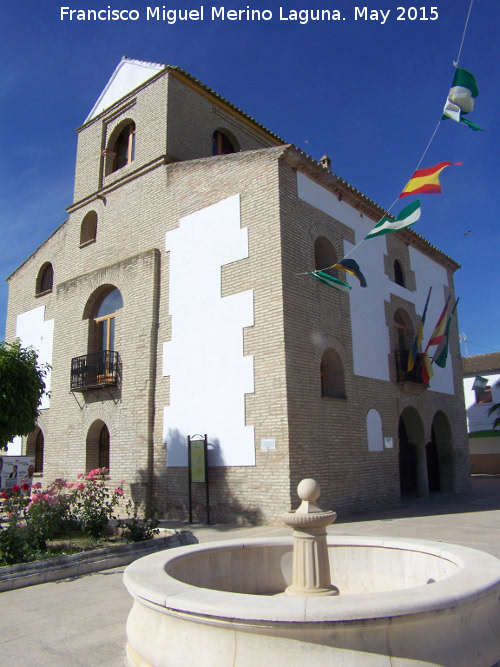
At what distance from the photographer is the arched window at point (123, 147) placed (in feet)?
50.9

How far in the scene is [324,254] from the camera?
1277 centimetres

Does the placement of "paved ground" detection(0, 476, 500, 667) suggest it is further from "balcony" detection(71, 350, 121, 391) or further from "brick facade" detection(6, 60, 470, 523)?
"balcony" detection(71, 350, 121, 391)

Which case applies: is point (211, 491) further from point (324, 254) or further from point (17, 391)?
point (324, 254)

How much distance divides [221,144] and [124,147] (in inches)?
115

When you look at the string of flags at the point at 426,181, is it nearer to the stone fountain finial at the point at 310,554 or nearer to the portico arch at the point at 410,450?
the portico arch at the point at 410,450

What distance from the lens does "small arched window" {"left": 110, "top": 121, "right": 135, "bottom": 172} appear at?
15.4 meters

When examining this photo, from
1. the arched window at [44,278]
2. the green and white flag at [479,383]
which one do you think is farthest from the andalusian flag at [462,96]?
the green and white flag at [479,383]

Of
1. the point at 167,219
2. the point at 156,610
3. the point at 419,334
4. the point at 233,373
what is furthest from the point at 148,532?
the point at 419,334

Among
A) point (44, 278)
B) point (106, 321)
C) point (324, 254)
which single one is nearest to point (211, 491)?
point (106, 321)

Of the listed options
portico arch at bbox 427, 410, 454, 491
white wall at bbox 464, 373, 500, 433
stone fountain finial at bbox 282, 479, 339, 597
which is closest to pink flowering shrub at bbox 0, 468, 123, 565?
stone fountain finial at bbox 282, 479, 339, 597

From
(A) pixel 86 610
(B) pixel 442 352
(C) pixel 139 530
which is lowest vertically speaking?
(A) pixel 86 610

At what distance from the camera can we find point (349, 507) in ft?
36.8

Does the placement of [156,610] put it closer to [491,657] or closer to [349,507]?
[491,657]

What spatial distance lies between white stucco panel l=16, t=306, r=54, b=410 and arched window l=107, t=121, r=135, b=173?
517 centimetres
